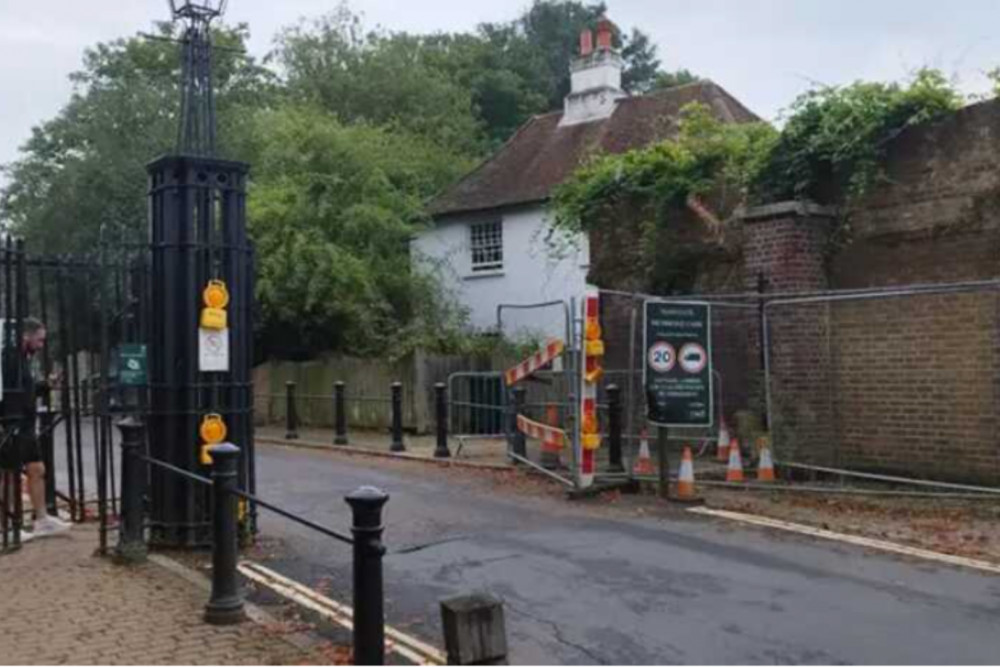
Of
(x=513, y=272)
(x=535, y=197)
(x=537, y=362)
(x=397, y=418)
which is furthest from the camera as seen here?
(x=513, y=272)

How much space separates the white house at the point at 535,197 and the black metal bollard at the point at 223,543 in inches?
704

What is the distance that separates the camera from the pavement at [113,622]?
5445 millimetres

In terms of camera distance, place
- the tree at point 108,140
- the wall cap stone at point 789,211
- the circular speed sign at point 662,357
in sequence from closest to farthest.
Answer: the circular speed sign at point 662,357 → the wall cap stone at point 789,211 → the tree at point 108,140

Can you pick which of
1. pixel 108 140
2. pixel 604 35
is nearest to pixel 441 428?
pixel 604 35

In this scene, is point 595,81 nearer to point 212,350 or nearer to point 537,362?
point 537,362

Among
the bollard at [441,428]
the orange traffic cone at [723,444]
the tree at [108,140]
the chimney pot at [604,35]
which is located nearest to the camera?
the orange traffic cone at [723,444]

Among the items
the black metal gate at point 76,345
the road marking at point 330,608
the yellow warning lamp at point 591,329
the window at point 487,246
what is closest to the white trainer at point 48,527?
the black metal gate at point 76,345

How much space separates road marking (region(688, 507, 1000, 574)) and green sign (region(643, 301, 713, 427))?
1124 mm

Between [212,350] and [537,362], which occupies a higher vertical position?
[212,350]

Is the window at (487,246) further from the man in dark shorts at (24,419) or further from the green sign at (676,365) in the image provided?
the man in dark shorts at (24,419)

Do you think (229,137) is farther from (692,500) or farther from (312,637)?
(312,637)

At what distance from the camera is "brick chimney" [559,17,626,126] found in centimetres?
2784

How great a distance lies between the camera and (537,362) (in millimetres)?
12336

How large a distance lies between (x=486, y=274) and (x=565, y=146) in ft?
13.8
